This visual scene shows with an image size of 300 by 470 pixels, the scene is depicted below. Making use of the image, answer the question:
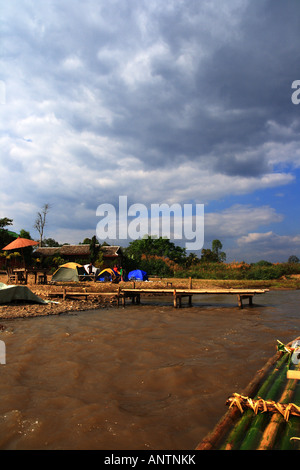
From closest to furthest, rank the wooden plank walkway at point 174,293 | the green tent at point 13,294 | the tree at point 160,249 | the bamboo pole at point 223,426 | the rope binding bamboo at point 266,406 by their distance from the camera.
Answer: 1. the bamboo pole at point 223,426
2. the rope binding bamboo at point 266,406
3. the green tent at point 13,294
4. the wooden plank walkway at point 174,293
5. the tree at point 160,249

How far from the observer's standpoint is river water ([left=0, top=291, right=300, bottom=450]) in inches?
125

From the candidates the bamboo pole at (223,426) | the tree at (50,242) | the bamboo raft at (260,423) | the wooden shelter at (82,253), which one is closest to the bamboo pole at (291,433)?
the bamboo raft at (260,423)

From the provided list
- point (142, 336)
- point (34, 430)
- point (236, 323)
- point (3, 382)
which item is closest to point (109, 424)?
point (34, 430)

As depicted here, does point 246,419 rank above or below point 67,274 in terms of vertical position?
below

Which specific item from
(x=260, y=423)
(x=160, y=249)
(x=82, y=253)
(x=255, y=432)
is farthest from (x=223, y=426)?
(x=160, y=249)

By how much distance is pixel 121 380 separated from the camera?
15.8 ft

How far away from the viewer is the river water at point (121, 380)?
10.4 feet

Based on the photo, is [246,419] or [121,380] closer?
[246,419]

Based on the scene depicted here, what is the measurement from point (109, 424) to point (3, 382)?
2342mm

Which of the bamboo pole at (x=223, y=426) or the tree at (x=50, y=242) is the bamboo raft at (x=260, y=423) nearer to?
the bamboo pole at (x=223, y=426)

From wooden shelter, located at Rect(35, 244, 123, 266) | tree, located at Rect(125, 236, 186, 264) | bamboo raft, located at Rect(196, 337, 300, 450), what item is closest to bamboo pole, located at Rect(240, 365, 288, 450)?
bamboo raft, located at Rect(196, 337, 300, 450)

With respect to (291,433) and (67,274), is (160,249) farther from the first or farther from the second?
(291,433)

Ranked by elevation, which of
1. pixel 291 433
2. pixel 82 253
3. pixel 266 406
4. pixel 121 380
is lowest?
pixel 121 380
